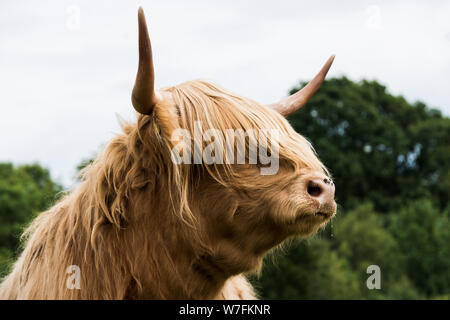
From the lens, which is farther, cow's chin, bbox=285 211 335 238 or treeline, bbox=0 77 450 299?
treeline, bbox=0 77 450 299

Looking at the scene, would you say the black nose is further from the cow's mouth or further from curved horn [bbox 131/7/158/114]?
curved horn [bbox 131/7/158/114]

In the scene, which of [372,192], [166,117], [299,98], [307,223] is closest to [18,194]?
[372,192]

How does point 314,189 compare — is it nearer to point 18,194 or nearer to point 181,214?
point 181,214

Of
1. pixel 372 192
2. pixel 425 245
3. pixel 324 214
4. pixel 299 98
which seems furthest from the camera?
pixel 372 192

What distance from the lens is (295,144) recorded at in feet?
13.0

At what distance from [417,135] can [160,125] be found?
68227mm

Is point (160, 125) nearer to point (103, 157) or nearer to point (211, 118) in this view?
point (211, 118)

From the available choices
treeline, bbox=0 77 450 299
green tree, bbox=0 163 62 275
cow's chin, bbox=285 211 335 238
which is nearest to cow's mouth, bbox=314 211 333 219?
cow's chin, bbox=285 211 335 238

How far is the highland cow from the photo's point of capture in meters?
3.79

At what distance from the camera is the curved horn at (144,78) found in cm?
350

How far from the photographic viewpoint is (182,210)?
3.82 metres

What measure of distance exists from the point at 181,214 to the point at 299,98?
1298 mm

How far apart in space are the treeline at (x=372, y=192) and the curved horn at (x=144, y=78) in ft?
111
